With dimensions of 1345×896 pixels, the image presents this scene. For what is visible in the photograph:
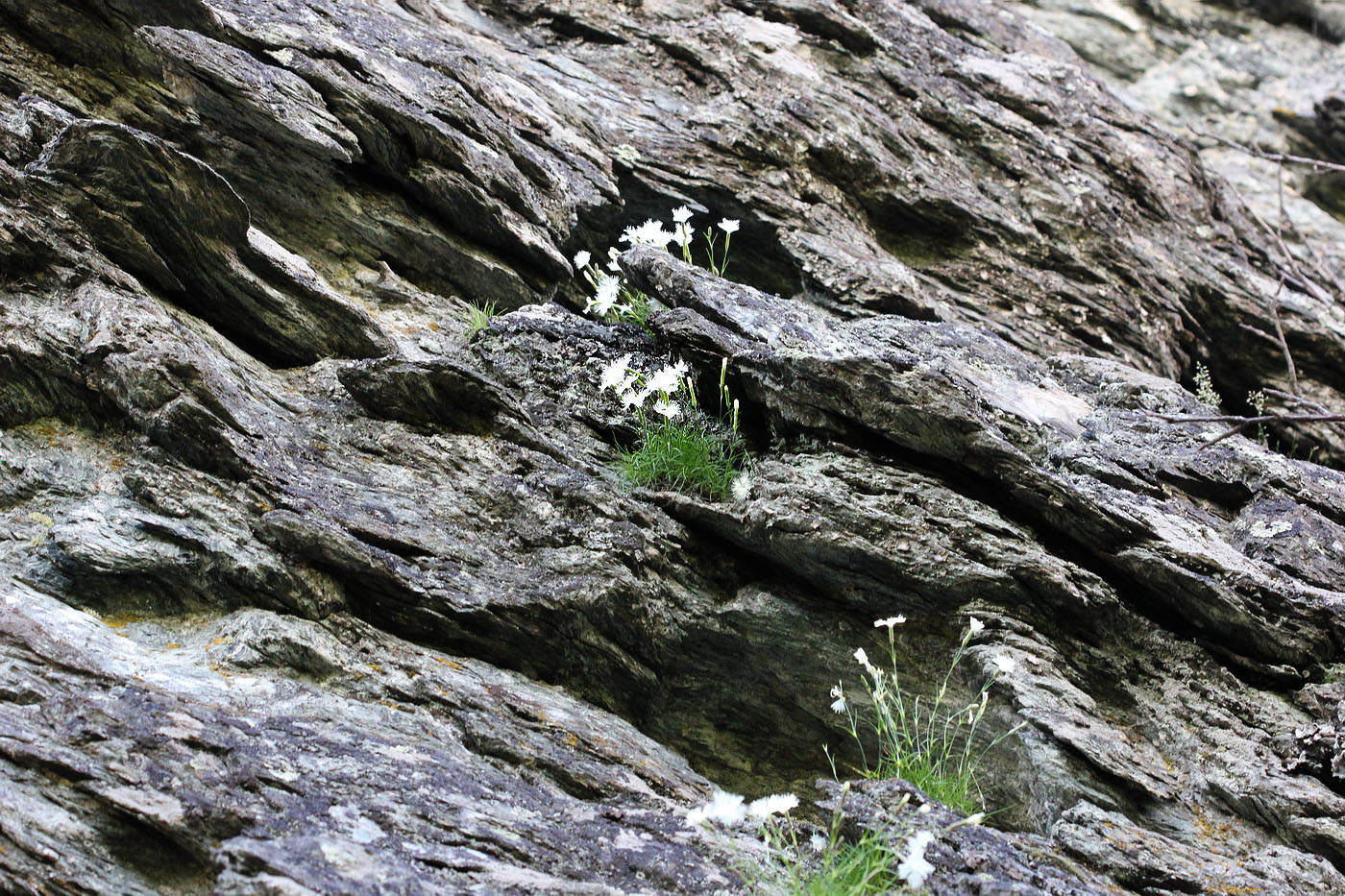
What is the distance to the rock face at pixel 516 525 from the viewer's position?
4707 millimetres

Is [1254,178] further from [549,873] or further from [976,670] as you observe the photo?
[549,873]

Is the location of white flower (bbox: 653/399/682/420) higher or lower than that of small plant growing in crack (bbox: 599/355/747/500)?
higher

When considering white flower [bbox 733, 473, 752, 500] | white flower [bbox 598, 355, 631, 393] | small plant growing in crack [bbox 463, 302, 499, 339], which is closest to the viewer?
white flower [bbox 733, 473, 752, 500]

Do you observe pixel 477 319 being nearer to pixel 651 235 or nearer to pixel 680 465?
pixel 651 235

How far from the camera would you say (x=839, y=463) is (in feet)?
23.2

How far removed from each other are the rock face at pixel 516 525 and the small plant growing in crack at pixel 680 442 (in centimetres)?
22

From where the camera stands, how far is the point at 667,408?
7164 mm

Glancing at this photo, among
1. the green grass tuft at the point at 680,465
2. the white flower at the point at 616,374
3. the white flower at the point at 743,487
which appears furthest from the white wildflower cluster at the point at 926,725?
the white flower at the point at 616,374

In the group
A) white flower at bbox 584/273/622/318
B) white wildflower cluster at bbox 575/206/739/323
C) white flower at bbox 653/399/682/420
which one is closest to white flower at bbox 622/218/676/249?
white wildflower cluster at bbox 575/206/739/323

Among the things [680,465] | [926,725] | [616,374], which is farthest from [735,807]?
[616,374]

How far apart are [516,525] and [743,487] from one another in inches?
67.0

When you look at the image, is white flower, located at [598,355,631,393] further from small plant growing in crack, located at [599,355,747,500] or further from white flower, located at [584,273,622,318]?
white flower, located at [584,273,622,318]

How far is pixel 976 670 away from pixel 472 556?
3493mm

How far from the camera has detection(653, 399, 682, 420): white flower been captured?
7.12 m
